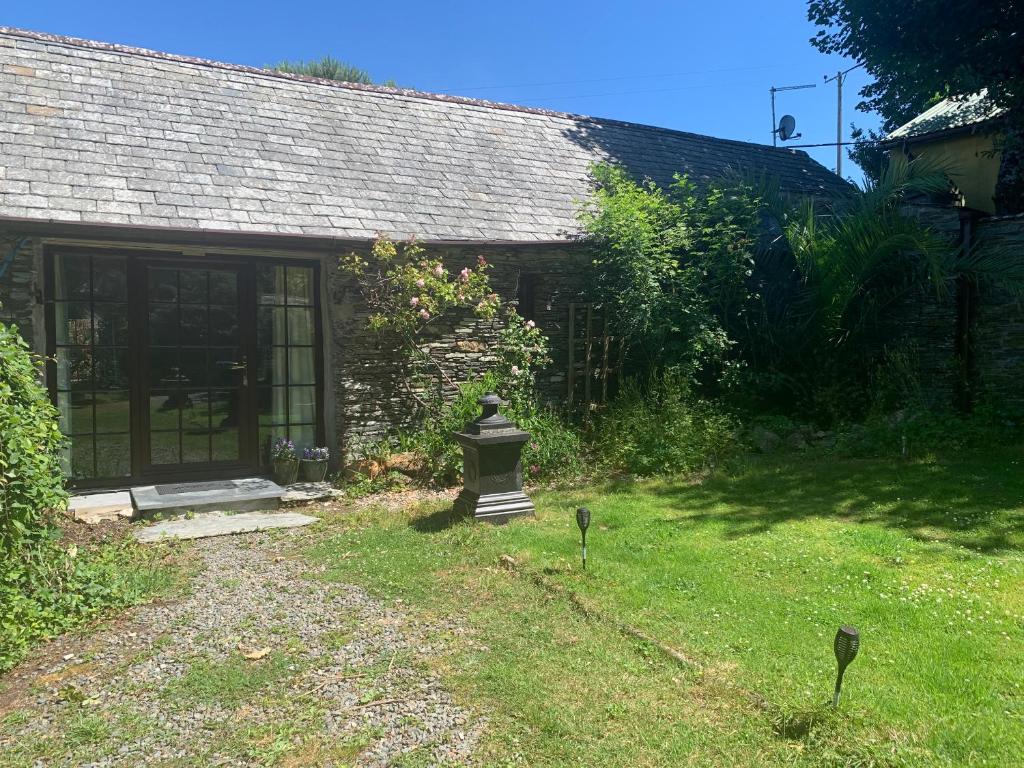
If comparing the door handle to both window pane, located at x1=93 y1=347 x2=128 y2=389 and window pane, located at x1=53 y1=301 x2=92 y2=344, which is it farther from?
window pane, located at x1=53 y1=301 x2=92 y2=344

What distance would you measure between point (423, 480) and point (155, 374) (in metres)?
3.12

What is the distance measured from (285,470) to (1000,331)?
9830 millimetres

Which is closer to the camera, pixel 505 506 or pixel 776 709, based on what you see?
pixel 776 709

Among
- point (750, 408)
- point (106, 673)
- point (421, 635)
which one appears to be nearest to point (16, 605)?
point (106, 673)

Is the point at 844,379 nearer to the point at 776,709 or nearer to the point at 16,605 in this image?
the point at 776,709

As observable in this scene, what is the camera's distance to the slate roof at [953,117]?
13047 mm

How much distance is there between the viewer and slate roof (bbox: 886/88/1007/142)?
13.0 meters

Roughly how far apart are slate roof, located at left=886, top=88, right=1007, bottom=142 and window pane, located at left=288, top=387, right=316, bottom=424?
39.9ft

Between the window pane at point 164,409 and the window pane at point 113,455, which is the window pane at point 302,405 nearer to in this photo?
the window pane at point 164,409

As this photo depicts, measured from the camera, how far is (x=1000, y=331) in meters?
10.2

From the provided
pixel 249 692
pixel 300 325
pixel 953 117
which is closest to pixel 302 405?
pixel 300 325

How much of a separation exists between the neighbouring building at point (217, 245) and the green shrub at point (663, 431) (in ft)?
3.20

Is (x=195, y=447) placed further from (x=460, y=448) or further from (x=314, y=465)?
(x=460, y=448)

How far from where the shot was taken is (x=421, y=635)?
13.5ft
